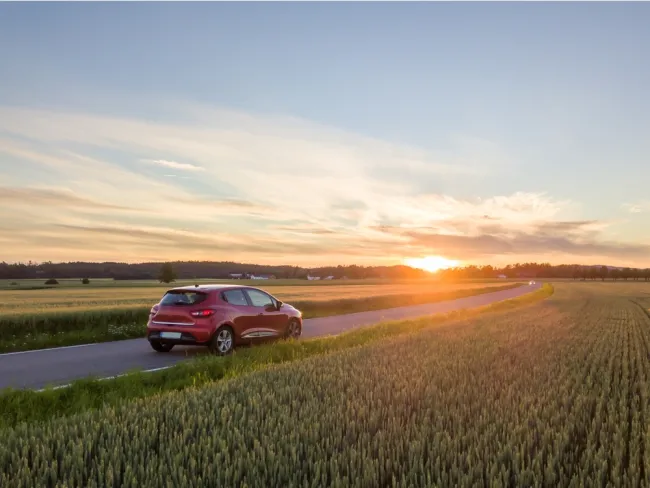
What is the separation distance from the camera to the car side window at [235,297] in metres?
16.3

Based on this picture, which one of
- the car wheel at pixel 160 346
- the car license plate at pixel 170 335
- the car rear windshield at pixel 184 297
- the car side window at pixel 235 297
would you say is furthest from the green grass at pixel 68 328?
the car side window at pixel 235 297

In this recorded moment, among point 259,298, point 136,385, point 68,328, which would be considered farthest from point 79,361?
point 68,328

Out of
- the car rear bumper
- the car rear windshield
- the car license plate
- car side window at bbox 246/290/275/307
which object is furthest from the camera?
car side window at bbox 246/290/275/307

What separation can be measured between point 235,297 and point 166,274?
96.3 metres

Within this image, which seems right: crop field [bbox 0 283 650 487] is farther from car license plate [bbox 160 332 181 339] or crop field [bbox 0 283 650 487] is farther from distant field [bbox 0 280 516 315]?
distant field [bbox 0 280 516 315]

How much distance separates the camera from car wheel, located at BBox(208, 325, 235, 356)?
50.5ft

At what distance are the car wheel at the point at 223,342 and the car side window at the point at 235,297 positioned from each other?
34.1 inches

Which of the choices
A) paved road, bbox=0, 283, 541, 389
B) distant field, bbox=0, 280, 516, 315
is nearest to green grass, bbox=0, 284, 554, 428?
paved road, bbox=0, 283, 541, 389

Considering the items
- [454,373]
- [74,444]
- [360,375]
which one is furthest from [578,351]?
[74,444]

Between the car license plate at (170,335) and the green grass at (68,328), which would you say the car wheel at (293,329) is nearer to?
the car license plate at (170,335)

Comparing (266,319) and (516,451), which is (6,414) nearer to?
(516,451)

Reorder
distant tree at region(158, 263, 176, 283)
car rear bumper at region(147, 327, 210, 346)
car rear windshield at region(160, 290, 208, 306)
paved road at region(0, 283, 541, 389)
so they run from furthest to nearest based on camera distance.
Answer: distant tree at region(158, 263, 176, 283) → car rear windshield at region(160, 290, 208, 306) → car rear bumper at region(147, 327, 210, 346) → paved road at region(0, 283, 541, 389)

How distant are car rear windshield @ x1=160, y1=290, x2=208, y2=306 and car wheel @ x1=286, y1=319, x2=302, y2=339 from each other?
136 inches

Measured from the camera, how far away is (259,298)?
57.4 ft
